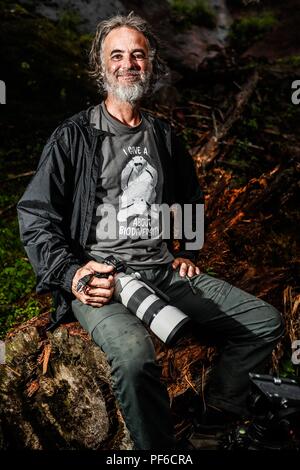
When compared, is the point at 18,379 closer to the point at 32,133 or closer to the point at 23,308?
the point at 23,308

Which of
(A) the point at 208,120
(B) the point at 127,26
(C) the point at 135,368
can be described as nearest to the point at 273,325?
(C) the point at 135,368

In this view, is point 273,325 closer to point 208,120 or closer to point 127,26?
point 127,26

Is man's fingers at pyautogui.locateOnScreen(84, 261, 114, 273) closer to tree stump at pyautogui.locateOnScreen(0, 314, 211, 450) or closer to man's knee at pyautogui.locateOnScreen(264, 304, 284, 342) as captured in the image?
tree stump at pyautogui.locateOnScreen(0, 314, 211, 450)

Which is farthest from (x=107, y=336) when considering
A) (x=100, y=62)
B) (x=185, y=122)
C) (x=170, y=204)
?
(x=185, y=122)

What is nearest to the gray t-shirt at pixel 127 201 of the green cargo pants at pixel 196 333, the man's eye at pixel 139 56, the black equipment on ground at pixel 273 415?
the green cargo pants at pixel 196 333

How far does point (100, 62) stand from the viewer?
3795 mm

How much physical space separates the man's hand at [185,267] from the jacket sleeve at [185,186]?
0.18m

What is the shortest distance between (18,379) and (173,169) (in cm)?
221

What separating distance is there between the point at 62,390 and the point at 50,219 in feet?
4.35

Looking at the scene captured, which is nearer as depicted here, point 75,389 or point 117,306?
point 117,306

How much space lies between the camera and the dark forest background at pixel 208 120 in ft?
14.1

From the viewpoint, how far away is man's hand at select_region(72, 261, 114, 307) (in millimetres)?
2592

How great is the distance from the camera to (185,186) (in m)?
3.74

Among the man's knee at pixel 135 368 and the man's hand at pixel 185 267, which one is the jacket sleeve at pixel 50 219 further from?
the man's hand at pixel 185 267
